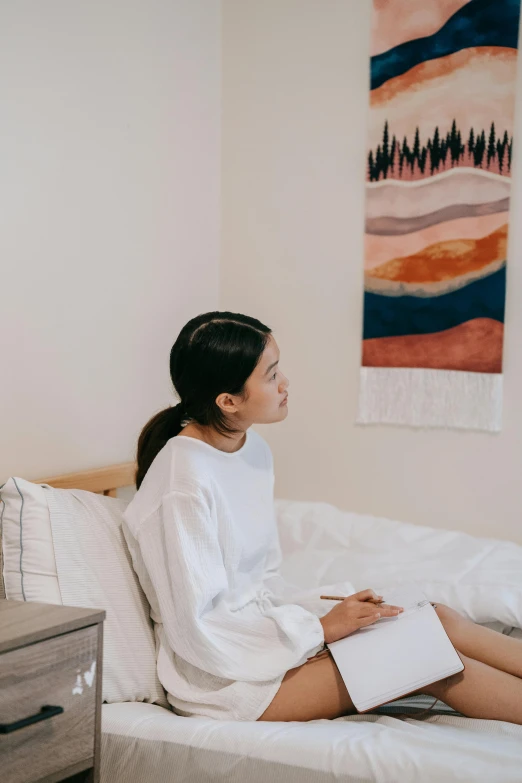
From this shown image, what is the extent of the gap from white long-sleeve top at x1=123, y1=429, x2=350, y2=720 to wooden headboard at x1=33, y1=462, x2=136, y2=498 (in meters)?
0.44

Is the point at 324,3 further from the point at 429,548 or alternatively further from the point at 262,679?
the point at 262,679

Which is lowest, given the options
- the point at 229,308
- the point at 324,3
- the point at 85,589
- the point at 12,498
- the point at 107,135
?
the point at 85,589

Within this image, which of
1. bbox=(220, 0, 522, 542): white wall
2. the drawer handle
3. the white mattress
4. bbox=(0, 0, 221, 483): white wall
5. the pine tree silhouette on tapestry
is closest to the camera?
the drawer handle

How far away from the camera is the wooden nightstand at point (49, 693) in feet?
3.64

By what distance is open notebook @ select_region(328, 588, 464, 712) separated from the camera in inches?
55.4

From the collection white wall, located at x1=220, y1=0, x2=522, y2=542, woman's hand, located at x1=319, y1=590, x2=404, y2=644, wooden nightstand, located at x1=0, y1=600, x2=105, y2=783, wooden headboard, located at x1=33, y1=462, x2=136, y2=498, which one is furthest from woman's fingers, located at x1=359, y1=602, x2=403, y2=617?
white wall, located at x1=220, y1=0, x2=522, y2=542

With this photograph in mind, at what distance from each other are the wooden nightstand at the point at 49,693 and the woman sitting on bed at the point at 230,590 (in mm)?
246

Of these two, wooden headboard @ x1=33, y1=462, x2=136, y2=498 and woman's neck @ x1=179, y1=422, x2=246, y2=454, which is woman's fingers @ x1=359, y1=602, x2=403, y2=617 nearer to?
woman's neck @ x1=179, y1=422, x2=246, y2=454

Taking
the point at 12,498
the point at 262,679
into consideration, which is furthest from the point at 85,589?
the point at 262,679

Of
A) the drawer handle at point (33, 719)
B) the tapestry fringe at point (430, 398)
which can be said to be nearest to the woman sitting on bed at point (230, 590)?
the drawer handle at point (33, 719)

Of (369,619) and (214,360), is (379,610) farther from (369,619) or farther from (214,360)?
(214,360)

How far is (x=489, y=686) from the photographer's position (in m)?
1.44

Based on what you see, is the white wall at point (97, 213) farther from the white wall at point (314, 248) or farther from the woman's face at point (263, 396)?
the woman's face at point (263, 396)

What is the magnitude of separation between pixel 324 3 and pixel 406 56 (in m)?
0.33
